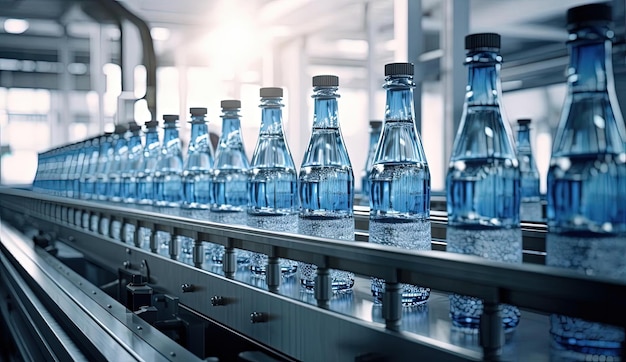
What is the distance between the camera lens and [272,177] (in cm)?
102

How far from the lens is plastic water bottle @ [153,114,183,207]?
1484 mm

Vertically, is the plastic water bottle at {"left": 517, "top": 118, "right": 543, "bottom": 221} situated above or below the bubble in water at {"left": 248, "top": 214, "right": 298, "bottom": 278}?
above

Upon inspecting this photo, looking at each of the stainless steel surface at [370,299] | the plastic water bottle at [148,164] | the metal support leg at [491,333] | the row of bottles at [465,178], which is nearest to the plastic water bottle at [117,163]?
the plastic water bottle at [148,164]

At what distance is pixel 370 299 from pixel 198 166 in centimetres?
60

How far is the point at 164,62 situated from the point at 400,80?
8.09 metres

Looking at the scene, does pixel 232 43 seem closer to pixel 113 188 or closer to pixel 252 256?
pixel 113 188

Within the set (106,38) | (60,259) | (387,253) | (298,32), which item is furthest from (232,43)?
(387,253)

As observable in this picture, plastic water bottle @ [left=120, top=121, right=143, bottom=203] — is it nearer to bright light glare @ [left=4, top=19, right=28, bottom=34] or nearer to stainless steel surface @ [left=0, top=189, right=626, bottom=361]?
stainless steel surface @ [left=0, top=189, right=626, bottom=361]

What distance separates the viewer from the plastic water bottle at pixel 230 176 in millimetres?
1158

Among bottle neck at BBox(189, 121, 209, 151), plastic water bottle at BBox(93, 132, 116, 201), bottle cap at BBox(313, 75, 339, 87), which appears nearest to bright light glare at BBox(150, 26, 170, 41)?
plastic water bottle at BBox(93, 132, 116, 201)

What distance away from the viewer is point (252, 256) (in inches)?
42.8

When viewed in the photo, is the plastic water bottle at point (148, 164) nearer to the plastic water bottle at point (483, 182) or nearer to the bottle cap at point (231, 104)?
the bottle cap at point (231, 104)

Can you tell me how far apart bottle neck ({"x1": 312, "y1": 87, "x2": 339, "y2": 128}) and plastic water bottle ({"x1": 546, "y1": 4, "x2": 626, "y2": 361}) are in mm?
385

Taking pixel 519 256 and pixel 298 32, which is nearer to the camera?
pixel 519 256
